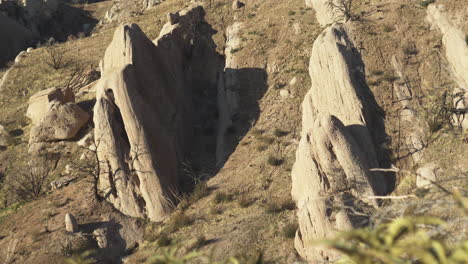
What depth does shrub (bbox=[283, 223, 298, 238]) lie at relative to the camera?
13.4 metres

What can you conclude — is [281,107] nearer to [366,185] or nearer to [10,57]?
[366,185]

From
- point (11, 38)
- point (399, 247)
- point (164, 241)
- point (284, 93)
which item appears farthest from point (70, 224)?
point (11, 38)

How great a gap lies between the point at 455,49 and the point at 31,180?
83.4 feet

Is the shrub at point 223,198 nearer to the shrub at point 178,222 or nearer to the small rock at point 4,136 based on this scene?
the shrub at point 178,222

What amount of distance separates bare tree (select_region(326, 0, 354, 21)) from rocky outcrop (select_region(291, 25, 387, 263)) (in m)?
3.81

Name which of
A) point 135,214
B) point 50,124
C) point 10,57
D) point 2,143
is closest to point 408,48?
point 135,214

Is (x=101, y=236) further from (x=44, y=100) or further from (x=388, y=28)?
(x=388, y=28)

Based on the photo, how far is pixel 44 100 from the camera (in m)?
24.8

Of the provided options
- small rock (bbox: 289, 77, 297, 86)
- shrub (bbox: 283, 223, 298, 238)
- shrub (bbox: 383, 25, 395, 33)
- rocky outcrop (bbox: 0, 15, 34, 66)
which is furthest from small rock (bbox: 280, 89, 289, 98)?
rocky outcrop (bbox: 0, 15, 34, 66)

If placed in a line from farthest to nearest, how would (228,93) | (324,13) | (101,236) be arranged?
(324,13) < (228,93) < (101,236)

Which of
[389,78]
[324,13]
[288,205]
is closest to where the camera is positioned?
[288,205]

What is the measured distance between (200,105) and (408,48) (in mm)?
14215

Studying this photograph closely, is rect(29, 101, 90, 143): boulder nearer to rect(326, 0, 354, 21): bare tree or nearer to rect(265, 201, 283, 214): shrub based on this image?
rect(265, 201, 283, 214): shrub

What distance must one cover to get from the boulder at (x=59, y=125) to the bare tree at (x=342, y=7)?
19085mm
